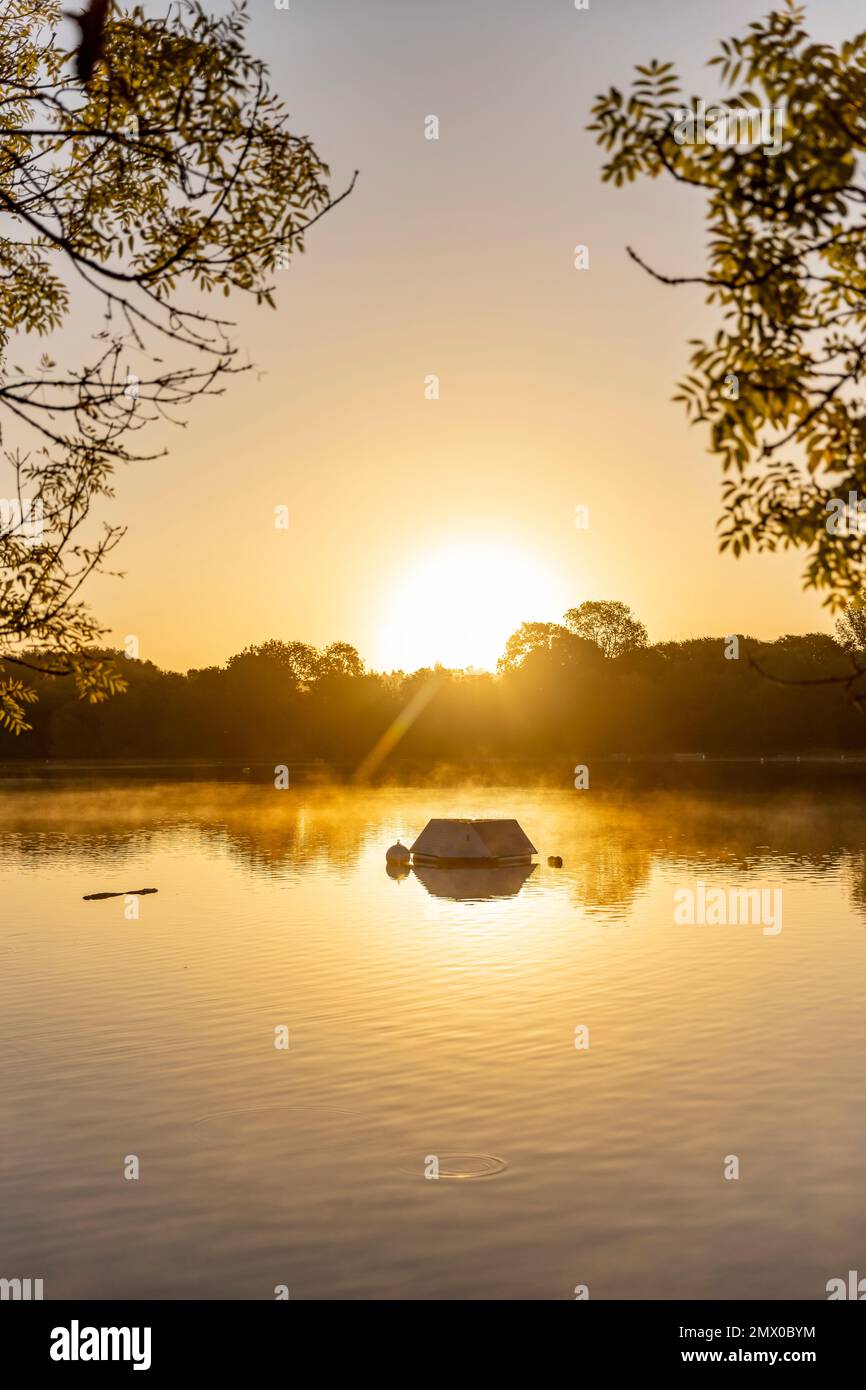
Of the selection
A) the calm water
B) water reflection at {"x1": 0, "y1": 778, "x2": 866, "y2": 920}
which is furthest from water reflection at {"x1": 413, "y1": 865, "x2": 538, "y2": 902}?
the calm water

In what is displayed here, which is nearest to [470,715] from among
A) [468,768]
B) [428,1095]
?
[468,768]

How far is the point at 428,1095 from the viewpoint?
22234 mm

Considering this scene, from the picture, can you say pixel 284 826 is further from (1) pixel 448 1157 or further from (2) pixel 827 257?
(2) pixel 827 257

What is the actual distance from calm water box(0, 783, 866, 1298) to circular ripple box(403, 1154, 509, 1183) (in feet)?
0.19

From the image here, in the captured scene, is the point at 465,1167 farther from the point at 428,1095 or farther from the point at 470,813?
the point at 470,813

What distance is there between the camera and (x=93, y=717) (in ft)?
589

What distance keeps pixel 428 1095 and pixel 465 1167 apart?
3.91m

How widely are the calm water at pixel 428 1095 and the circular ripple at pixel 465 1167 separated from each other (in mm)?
57

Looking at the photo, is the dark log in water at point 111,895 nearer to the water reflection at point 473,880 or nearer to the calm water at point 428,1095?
the calm water at point 428,1095

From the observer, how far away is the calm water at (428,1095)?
1504 centimetres

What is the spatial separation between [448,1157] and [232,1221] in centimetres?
374

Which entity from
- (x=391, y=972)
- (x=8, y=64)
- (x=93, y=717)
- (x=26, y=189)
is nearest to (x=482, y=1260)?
(x=26, y=189)

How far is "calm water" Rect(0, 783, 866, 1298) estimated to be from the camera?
49.3 feet

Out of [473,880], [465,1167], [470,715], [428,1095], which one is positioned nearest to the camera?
[465,1167]
